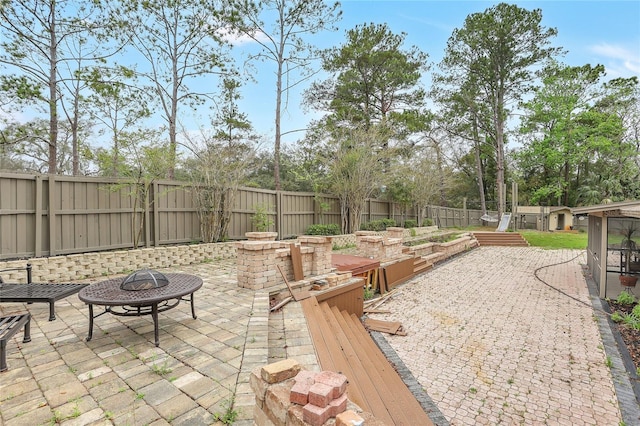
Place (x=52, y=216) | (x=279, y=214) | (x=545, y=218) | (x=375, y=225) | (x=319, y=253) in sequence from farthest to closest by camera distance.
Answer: (x=545, y=218) → (x=375, y=225) → (x=279, y=214) → (x=319, y=253) → (x=52, y=216)

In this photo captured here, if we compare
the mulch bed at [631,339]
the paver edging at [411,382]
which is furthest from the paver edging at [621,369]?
the paver edging at [411,382]

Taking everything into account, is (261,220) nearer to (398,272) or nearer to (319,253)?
(319,253)

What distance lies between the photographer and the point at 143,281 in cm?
308

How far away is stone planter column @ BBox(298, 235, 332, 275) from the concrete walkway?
1372 millimetres

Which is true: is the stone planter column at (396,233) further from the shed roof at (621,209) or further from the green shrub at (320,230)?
the shed roof at (621,209)

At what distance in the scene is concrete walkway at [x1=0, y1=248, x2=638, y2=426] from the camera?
1932 millimetres

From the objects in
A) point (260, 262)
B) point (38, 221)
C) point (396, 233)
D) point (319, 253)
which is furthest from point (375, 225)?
point (38, 221)

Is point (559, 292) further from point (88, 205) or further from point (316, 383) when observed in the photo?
point (88, 205)

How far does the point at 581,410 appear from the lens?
2.89m

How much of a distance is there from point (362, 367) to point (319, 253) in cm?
256

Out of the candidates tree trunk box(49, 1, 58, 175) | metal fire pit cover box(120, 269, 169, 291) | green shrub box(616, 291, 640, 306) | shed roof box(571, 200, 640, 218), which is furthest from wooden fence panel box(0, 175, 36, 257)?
green shrub box(616, 291, 640, 306)

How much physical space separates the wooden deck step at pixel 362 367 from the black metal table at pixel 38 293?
2.71 m

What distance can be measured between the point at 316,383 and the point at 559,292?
7.79 metres

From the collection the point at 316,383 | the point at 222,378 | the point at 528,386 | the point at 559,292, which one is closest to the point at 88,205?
the point at 222,378
